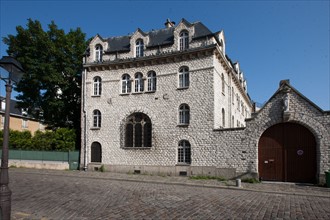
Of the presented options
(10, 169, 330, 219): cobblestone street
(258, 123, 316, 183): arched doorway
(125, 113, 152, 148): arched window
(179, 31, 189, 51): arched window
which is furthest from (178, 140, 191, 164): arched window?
(10, 169, 330, 219): cobblestone street

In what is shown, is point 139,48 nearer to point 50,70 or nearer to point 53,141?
point 50,70

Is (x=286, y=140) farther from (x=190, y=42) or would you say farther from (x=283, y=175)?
(x=190, y=42)

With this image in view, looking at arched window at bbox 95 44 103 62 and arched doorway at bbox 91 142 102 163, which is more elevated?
arched window at bbox 95 44 103 62

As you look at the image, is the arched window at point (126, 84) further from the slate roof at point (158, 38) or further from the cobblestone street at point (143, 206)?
the cobblestone street at point (143, 206)

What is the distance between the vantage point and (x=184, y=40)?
1958cm

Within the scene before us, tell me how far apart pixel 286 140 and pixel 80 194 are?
12441 millimetres

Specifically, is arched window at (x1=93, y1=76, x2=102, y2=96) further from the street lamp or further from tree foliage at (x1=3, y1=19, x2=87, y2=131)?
the street lamp

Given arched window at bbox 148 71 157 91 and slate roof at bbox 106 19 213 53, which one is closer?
slate roof at bbox 106 19 213 53

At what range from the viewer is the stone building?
55.4 feet

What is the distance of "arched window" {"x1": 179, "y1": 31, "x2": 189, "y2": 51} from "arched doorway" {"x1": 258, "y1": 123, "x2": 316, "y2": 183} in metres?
8.68

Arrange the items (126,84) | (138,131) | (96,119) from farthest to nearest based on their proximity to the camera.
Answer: (96,119) < (126,84) < (138,131)

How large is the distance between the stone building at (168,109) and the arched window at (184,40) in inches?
3.0

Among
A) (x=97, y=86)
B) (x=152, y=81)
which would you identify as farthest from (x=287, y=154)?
(x=97, y=86)

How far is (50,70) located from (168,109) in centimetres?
1211
